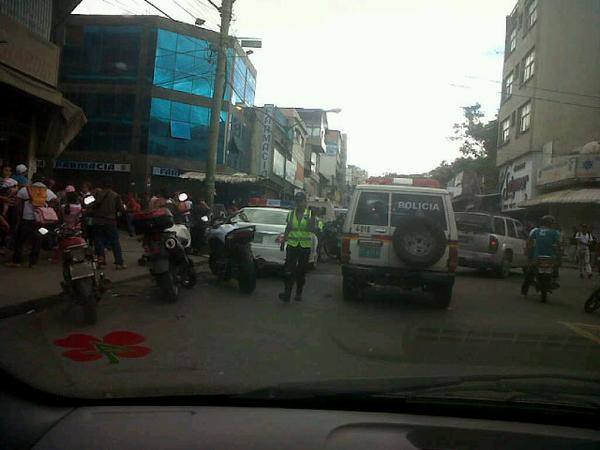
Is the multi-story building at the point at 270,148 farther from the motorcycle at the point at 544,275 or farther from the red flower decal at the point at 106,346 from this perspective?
the red flower decal at the point at 106,346

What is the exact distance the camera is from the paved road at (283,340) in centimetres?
467

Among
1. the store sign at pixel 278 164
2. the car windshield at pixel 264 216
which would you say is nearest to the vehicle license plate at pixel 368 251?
the car windshield at pixel 264 216

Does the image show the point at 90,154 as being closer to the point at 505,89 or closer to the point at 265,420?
the point at 505,89

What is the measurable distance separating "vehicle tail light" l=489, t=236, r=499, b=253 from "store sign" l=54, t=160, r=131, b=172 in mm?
23521

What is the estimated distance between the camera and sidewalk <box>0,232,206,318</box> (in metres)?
6.91

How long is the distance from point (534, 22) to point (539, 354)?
2920 centimetres

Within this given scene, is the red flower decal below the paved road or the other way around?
below

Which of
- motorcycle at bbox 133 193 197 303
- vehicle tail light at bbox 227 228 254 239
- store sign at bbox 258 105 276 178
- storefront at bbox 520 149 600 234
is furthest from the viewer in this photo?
store sign at bbox 258 105 276 178

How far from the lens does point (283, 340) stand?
20.1ft

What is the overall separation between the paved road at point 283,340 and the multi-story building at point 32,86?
5856mm

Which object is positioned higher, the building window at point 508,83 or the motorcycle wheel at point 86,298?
the building window at point 508,83

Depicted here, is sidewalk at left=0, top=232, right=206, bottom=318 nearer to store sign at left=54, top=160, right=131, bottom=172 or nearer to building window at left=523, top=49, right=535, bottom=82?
store sign at left=54, top=160, right=131, bottom=172

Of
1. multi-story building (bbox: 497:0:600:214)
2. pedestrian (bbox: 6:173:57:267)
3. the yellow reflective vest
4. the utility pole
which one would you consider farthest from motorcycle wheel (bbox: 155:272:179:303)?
multi-story building (bbox: 497:0:600:214)

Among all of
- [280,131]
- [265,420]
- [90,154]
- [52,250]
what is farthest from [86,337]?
[280,131]
